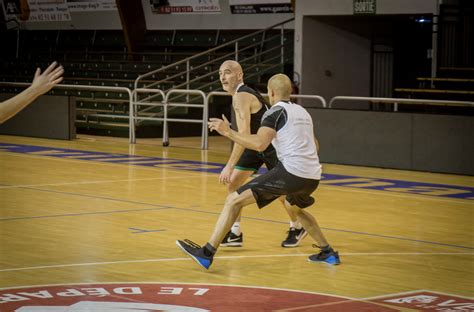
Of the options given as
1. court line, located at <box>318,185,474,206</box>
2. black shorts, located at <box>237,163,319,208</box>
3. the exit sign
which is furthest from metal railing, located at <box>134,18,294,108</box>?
black shorts, located at <box>237,163,319,208</box>

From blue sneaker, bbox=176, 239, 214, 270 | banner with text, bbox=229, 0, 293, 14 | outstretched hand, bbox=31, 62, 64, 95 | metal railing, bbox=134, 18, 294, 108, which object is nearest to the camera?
outstretched hand, bbox=31, 62, 64, 95

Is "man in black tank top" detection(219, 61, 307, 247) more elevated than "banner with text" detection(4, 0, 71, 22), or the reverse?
"banner with text" detection(4, 0, 71, 22)

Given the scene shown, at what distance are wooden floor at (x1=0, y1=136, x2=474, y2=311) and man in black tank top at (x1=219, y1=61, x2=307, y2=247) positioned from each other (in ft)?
0.79

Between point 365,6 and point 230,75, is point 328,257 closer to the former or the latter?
point 230,75

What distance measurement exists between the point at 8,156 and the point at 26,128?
5294 mm

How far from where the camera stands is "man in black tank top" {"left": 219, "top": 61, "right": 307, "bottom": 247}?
413 inches

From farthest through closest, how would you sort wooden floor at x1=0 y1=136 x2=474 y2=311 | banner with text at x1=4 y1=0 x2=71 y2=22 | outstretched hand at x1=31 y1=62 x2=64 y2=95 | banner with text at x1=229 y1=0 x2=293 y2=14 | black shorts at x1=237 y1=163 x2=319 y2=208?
banner with text at x1=4 y1=0 x2=71 y2=22
banner with text at x1=229 y1=0 x2=293 y2=14
black shorts at x1=237 y1=163 x2=319 y2=208
wooden floor at x1=0 y1=136 x2=474 y2=311
outstretched hand at x1=31 y1=62 x2=64 y2=95

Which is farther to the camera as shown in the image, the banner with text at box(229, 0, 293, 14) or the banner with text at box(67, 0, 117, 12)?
the banner with text at box(67, 0, 117, 12)

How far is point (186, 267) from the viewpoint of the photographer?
9586mm

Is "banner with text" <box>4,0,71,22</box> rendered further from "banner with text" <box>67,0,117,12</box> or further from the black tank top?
the black tank top

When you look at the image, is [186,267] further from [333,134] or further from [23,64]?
[23,64]

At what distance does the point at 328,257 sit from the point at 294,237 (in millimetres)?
1085

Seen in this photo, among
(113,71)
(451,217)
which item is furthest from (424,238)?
(113,71)

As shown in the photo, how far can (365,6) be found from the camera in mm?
24297
